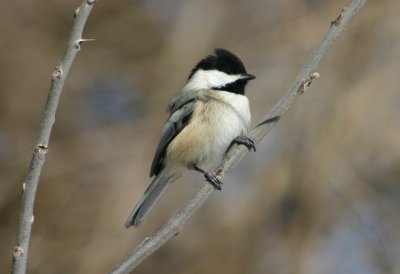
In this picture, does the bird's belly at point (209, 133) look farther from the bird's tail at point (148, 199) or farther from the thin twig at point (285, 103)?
the thin twig at point (285, 103)

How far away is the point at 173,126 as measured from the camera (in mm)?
2908

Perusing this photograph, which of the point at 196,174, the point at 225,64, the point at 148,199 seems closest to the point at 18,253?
the point at 148,199

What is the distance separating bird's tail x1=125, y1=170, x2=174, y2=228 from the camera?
2.61 m

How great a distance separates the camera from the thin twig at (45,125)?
1.32 meters

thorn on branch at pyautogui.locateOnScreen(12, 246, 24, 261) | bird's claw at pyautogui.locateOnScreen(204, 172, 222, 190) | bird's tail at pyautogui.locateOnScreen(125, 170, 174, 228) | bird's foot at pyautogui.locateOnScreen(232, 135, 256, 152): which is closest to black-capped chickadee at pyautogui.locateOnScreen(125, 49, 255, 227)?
bird's tail at pyautogui.locateOnScreen(125, 170, 174, 228)

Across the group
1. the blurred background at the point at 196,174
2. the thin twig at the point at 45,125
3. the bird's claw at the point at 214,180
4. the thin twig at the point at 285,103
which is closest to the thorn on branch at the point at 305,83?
the thin twig at the point at 285,103

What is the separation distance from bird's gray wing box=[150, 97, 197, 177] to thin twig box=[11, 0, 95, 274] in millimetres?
1524

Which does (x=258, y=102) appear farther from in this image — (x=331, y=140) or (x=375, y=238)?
(x=375, y=238)

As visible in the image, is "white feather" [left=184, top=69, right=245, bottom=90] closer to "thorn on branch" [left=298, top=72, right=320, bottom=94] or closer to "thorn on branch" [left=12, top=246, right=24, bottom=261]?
"thorn on branch" [left=298, top=72, right=320, bottom=94]

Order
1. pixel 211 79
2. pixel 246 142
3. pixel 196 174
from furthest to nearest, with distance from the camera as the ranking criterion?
pixel 196 174 < pixel 211 79 < pixel 246 142

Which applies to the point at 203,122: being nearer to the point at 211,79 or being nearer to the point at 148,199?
the point at 211,79

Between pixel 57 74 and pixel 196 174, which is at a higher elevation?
pixel 196 174

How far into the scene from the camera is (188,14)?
185 inches

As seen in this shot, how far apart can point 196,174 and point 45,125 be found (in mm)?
2758
